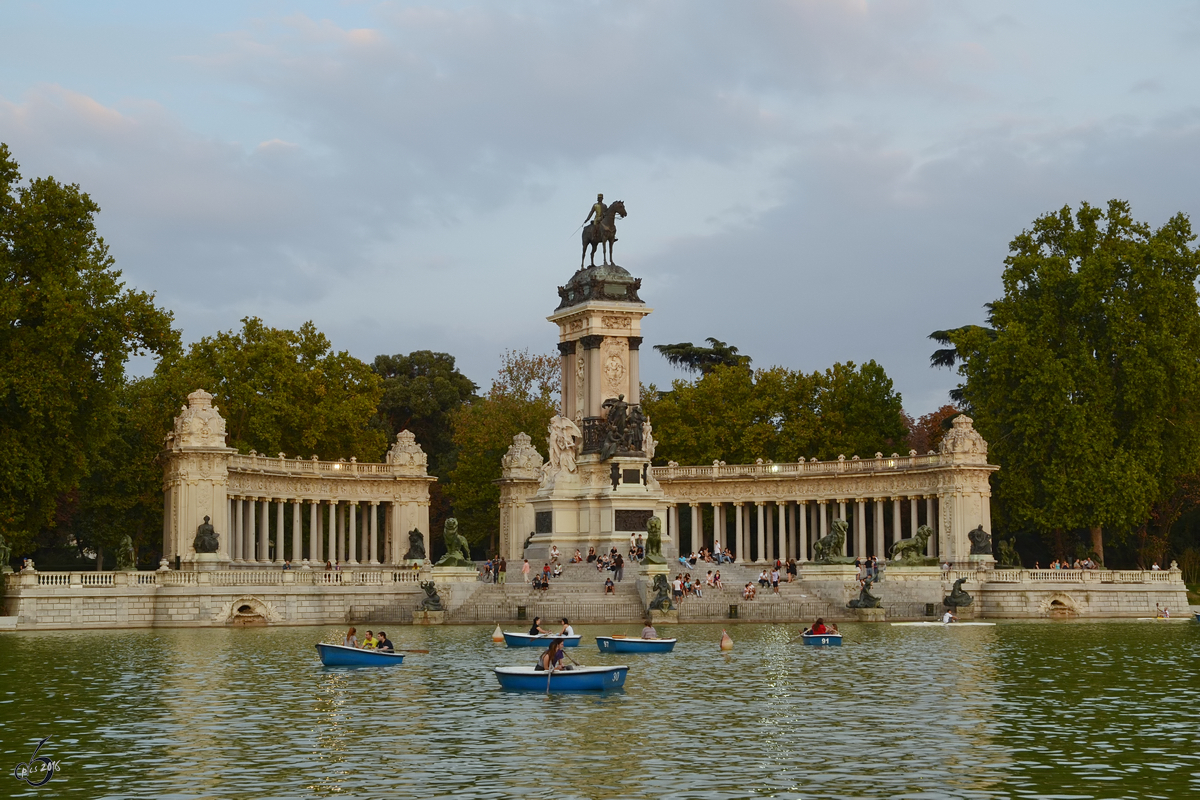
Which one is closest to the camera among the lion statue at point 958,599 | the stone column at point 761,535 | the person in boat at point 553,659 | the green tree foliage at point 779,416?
the person in boat at point 553,659

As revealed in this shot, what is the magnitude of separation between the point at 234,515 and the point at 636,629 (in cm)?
3354

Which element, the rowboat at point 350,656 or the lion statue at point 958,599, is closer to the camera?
the rowboat at point 350,656

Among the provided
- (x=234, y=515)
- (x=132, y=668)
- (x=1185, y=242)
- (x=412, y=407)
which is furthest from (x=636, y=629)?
(x=412, y=407)

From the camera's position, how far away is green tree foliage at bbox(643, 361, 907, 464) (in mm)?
90375

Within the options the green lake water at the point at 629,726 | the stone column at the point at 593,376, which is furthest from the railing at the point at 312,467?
the green lake water at the point at 629,726

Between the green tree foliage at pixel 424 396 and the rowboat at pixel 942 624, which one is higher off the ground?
the green tree foliage at pixel 424 396

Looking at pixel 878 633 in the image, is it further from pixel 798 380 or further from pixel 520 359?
pixel 520 359

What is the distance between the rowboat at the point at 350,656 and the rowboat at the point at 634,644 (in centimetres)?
614

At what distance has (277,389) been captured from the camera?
3216 inches

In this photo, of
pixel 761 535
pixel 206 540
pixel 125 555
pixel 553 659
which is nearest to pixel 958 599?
pixel 761 535

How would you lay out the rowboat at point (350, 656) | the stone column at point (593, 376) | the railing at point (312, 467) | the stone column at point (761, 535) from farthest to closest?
1. the stone column at point (761, 535)
2. the railing at point (312, 467)
3. the stone column at point (593, 376)
4. the rowboat at point (350, 656)

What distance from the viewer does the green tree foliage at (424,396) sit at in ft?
371

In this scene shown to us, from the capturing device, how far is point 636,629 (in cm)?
5300

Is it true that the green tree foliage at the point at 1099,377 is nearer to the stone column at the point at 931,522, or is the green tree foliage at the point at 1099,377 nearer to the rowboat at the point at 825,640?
the stone column at the point at 931,522
